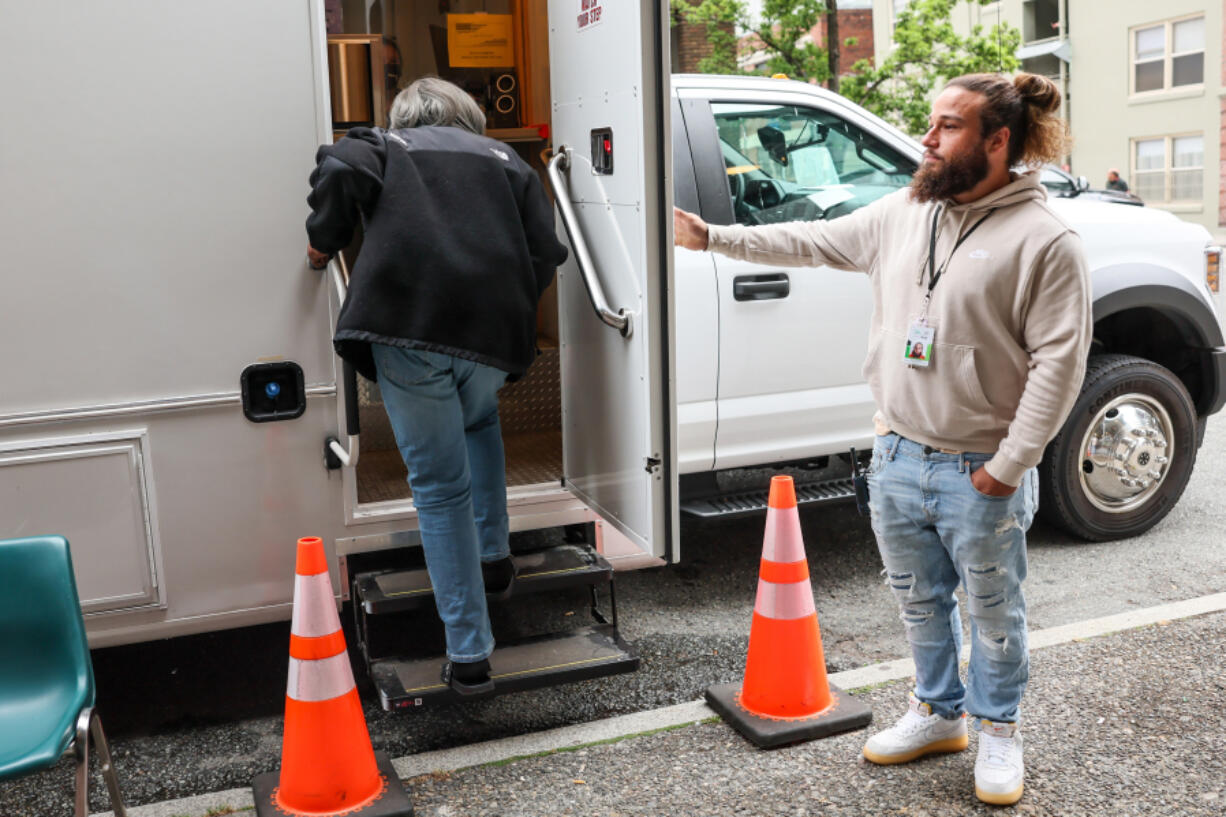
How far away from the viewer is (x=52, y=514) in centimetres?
342

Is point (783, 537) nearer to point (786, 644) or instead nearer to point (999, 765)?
point (786, 644)

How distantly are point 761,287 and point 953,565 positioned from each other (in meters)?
1.60

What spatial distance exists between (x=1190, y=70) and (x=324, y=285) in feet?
89.1

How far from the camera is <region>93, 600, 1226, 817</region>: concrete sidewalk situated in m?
3.21

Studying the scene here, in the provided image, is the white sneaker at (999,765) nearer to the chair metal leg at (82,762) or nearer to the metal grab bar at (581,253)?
the metal grab bar at (581,253)

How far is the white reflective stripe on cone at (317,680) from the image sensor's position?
10.5 ft

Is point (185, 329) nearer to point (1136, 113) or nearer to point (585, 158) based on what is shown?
point (585, 158)

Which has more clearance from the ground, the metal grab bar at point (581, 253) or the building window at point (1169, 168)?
the building window at point (1169, 168)

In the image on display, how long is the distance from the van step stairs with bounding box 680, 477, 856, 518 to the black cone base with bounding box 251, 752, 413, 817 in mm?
1664

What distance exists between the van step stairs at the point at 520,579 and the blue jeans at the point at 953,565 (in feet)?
3.64

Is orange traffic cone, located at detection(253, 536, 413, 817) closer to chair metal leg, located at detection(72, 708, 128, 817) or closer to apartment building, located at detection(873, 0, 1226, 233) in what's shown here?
chair metal leg, located at detection(72, 708, 128, 817)

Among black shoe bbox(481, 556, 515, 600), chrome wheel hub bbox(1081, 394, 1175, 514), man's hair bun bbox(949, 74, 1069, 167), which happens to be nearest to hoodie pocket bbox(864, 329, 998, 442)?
man's hair bun bbox(949, 74, 1069, 167)

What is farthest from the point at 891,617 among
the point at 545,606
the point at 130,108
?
the point at 130,108

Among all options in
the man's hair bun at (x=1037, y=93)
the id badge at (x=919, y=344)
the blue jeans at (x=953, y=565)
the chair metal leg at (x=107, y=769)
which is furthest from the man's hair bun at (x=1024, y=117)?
the chair metal leg at (x=107, y=769)
